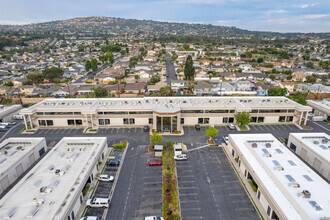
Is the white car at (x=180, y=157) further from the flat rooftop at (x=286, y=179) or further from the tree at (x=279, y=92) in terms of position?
the tree at (x=279, y=92)

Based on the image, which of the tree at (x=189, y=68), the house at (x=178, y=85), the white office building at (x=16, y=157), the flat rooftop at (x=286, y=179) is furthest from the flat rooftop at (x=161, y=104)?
the tree at (x=189, y=68)

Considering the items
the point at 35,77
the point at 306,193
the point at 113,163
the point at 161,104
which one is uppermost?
the point at 35,77

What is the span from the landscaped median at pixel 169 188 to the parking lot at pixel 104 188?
900 centimetres

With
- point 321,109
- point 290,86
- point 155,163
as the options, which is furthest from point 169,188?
point 290,86

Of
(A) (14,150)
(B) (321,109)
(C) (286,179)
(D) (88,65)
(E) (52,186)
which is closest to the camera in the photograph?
(E) (52,186)

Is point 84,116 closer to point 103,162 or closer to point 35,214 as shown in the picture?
point 103,162

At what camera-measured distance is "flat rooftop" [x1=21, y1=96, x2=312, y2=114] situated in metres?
55.3

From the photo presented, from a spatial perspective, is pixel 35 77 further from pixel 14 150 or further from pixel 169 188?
pixel 169 188

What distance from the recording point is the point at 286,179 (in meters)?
29.8

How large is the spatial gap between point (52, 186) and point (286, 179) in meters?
33.4

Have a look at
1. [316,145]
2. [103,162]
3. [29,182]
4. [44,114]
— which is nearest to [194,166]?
[103,162]

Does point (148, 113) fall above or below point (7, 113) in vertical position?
above

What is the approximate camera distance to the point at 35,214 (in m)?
23.8

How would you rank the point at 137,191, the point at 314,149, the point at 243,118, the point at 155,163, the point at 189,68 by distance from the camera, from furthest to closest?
the point at 189,68
the point at 243,118
the point at 155,163
the point at 314,149
the point at 137,191
